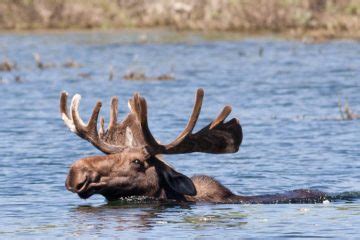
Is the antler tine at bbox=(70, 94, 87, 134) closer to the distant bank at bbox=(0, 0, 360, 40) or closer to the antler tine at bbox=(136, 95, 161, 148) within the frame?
the antler tine at bbox=(136, 95, 161, 148)

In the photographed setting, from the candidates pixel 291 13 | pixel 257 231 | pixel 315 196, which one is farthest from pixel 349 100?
pixel 291 13

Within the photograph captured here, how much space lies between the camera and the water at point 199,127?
36.5 ft

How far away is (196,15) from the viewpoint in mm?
43406

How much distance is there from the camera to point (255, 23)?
3978 cm

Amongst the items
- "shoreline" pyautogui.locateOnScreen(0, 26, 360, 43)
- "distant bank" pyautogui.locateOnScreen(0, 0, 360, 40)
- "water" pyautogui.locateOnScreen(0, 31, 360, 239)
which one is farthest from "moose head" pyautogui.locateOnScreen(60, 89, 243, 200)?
"distant bank" pyautogui.locateOnScreen(0, 0, 360, 40)

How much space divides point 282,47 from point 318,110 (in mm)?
12843

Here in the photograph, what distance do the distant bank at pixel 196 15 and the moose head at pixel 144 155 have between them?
24.5m

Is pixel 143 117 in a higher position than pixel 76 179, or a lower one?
higher

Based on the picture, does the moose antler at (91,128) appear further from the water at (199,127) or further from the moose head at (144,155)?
the water at (199,127)

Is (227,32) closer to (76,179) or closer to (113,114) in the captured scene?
(113,114)

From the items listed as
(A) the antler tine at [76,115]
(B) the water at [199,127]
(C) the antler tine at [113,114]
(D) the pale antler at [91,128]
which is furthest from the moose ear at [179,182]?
(A) the antler tine at [76,115]

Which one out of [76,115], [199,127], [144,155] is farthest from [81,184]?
[199,127]

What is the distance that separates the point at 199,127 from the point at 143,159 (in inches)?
332

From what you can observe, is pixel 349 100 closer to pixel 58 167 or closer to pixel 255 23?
pixel 58 167
